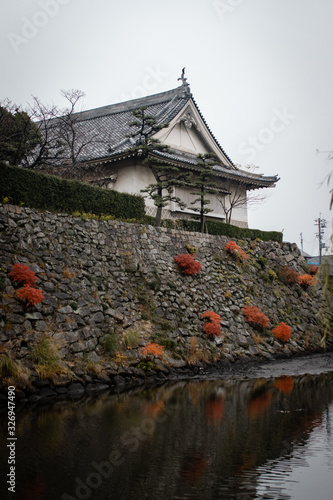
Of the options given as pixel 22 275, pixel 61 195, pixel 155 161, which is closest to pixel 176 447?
pixel 22 275

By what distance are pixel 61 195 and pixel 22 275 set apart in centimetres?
483

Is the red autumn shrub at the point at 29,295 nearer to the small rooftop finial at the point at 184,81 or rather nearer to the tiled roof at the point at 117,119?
the tiled roof at the point at 117,119

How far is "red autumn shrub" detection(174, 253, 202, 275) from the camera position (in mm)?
22109

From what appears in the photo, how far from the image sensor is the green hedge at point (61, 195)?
17125 millimetres

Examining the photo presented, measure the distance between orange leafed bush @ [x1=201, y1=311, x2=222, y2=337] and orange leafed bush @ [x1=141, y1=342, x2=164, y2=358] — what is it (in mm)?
3086

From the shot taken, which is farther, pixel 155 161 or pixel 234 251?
pixel 234 251

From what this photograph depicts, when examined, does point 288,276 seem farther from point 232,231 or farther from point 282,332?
point 282,332

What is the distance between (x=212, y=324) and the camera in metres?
20.4

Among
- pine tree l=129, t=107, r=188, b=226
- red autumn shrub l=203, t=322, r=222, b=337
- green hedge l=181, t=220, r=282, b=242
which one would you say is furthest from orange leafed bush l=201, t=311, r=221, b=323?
green hedge l=181, t=220, r=282, b=242

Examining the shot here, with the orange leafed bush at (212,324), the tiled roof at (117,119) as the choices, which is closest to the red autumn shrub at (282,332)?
the orange leafed bush at (212,324)

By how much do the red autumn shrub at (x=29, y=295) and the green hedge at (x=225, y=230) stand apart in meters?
8.99

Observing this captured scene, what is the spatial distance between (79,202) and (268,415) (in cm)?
1123

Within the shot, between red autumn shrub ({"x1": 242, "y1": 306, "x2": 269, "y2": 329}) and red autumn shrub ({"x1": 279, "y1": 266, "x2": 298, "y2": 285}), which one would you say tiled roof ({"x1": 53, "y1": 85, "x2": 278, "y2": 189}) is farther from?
red autumn shrub ({"x1": 242, "y1": 306, "x2": 269, "y2": 329})

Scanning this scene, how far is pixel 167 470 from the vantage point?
26.3 feet
